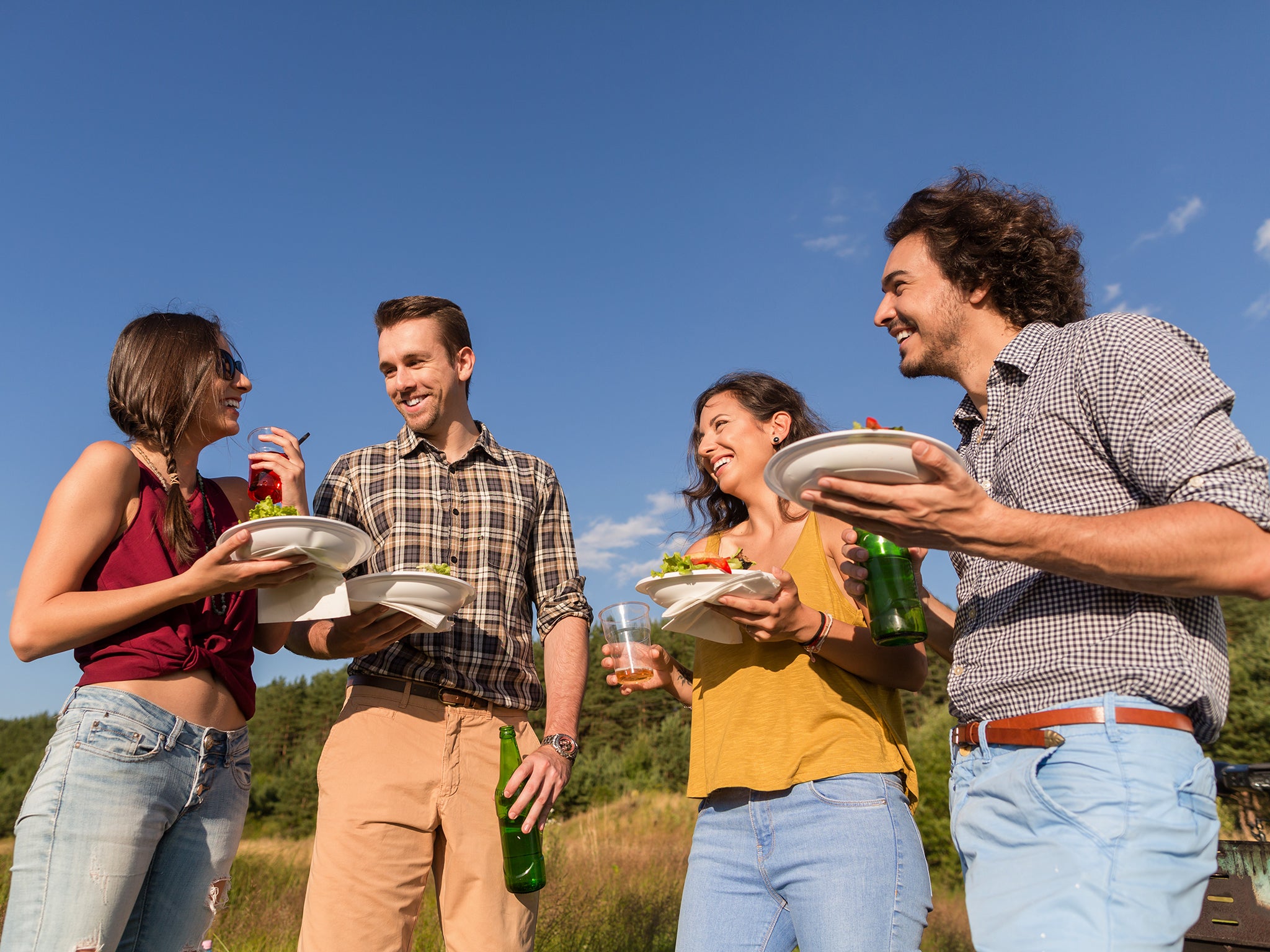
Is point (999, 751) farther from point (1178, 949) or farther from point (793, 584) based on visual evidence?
point (793, 584)

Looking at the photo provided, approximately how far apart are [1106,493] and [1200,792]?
651 mm

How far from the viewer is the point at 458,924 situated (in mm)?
3244

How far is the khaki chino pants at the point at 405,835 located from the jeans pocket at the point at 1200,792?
237 centimetres

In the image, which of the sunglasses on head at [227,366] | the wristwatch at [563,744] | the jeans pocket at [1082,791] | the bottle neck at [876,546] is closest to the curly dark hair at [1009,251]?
the bottle neck at [876,546]

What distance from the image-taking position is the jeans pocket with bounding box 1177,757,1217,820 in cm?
180

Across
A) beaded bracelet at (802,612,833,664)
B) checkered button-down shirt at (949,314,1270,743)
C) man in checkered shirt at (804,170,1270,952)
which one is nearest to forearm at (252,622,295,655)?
beaded bracelet at (802,612,833,664)

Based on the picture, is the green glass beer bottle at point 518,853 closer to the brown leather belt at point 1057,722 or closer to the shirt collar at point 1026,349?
the brown leather belt at point 1057,722

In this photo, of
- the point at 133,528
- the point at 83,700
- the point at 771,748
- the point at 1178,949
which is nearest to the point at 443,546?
the point at 133,528

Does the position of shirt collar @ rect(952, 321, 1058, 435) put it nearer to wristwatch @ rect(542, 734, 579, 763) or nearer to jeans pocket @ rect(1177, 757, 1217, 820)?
jeans pocket @ rect(1177, 757, 1217, 820)

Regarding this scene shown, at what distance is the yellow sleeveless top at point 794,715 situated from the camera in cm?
276

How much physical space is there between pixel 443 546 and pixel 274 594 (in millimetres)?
864

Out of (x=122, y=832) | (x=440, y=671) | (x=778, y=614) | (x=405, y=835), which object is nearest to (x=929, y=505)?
(x=778, y=614)

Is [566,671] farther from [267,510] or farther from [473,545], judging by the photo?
[267,510]

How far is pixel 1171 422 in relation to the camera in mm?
1873
